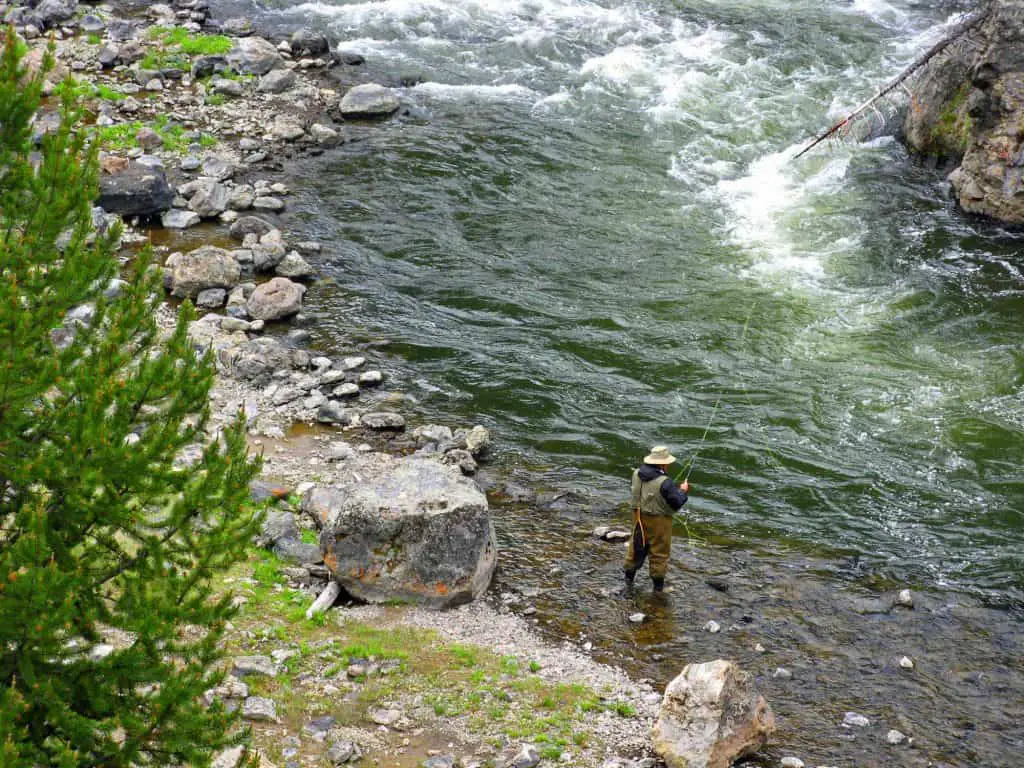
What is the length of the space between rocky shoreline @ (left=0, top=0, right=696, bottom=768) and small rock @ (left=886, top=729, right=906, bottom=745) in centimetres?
263

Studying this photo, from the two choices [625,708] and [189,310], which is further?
[625,708]

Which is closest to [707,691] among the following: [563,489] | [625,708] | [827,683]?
[625,708]

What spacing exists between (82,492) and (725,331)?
1474 cm

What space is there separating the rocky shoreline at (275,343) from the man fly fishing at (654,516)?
173 cm

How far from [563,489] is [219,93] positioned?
1801 centimetres

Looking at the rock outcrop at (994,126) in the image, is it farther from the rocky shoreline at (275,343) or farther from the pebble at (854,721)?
the pebble at (854,721)

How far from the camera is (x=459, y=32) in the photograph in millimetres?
34062

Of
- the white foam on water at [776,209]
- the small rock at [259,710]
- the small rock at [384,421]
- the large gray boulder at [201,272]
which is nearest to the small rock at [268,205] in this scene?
the large gray boulder at [201,272]

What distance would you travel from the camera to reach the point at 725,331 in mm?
20062

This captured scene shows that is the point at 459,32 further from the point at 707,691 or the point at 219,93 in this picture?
the point at 707,691

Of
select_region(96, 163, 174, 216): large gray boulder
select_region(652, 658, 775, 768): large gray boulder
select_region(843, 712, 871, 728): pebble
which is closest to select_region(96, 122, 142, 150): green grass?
select_region(96, 163, 174, 216): large gray boulder

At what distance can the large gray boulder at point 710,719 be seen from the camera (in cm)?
1068

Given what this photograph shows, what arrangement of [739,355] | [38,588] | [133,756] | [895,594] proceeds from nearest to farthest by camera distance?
1. [38,588]
2. [133,756]
3. [895,594]
4. [739,355]

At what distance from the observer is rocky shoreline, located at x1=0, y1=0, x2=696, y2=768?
1104 cm
